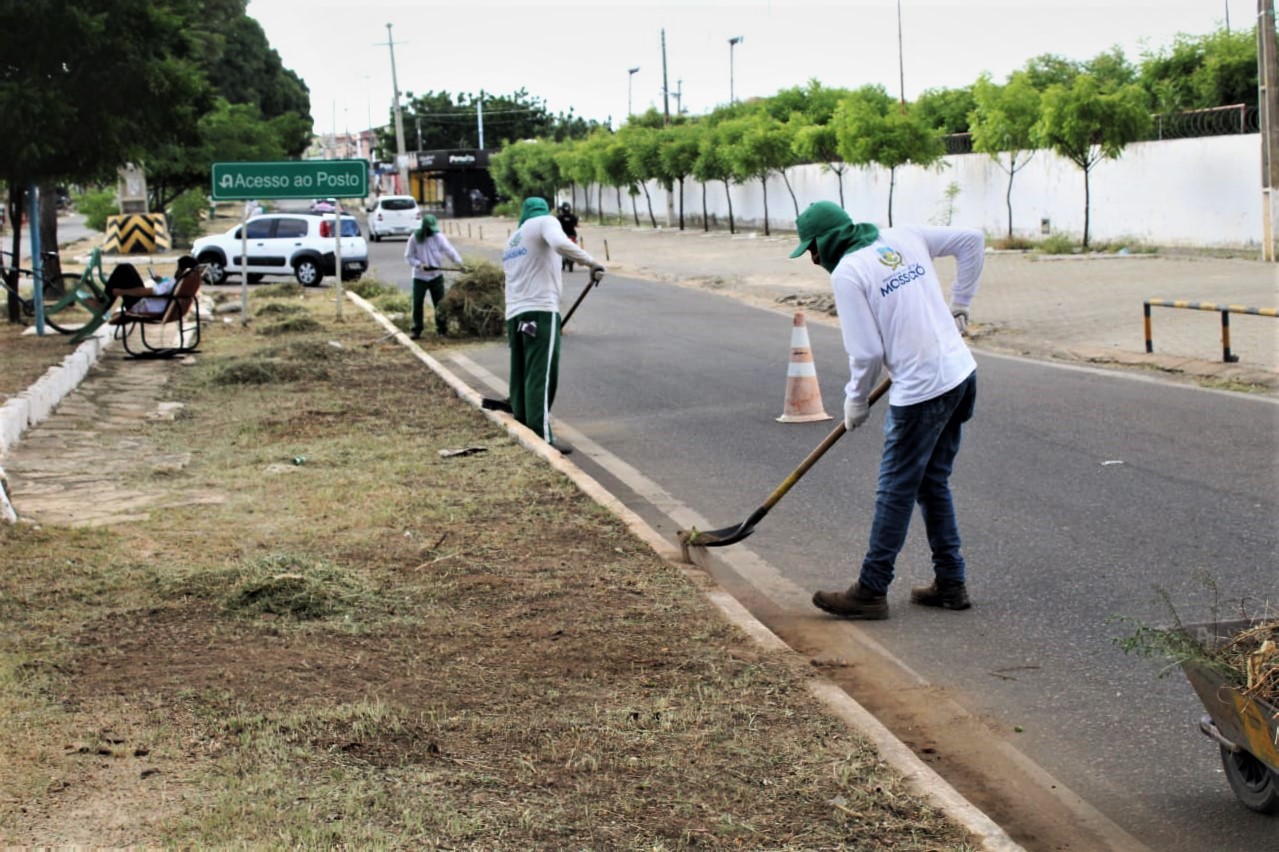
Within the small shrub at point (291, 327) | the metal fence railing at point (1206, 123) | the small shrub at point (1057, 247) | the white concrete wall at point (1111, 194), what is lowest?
the small shrub at point (291, 327)

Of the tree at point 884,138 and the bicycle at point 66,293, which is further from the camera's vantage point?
the tree at point 884,138

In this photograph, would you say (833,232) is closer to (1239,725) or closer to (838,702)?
(838,702)

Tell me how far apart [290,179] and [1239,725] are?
1942cm

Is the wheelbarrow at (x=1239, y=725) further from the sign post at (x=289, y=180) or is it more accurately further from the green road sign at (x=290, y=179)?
the green road sign at (x=290, y=179)

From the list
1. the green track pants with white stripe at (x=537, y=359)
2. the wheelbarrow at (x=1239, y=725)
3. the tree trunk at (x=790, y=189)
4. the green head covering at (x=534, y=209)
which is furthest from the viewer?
the tree trunk at (x=790, y=189)

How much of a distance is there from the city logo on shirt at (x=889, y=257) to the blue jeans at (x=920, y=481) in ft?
1.88

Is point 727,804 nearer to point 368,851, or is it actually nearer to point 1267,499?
point 368,851

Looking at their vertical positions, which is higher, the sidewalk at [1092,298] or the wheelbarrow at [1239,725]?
the sidewalk at [1092,298]

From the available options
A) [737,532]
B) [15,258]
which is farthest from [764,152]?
[737,532]

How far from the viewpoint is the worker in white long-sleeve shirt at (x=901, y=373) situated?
5906 millimetres

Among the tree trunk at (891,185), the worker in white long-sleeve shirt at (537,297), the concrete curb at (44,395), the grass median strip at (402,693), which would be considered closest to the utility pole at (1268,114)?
the tree trunk at (891,185)

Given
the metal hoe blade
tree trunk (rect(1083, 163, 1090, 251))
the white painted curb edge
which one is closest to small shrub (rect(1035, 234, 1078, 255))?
tree trunk (rect(1083, 163, 1090, 251))

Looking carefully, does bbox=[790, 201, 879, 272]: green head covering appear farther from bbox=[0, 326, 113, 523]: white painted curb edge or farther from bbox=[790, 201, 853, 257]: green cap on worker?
bbox=[0, 326, 113, 523]: white painted curb edge

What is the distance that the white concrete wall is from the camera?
90.6ft
